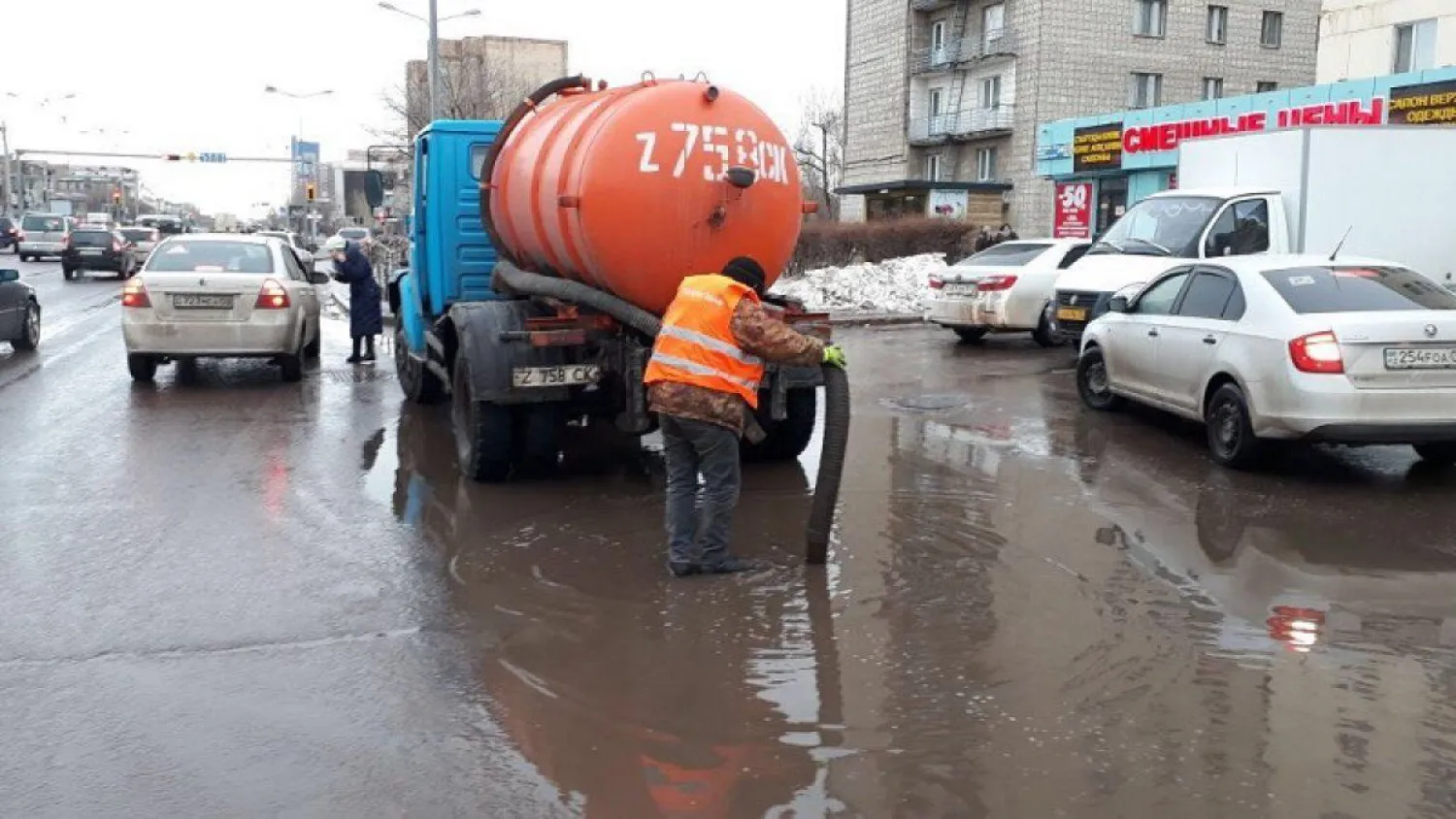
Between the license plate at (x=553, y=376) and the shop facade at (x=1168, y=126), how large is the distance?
18314 mm

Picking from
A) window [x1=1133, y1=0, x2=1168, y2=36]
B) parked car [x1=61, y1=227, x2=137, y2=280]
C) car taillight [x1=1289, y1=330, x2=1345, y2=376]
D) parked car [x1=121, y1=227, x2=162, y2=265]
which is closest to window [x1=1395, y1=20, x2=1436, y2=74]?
window [x1=1133, y1=0, x2=1168, y2=36]

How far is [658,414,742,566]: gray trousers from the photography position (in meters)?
6.12

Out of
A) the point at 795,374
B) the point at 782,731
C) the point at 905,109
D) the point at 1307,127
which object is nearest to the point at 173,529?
the point at 795,374

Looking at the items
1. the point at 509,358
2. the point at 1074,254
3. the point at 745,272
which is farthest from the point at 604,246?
the point at 1074,254

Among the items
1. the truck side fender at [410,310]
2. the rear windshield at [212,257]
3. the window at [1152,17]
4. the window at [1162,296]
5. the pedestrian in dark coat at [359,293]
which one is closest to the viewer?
the window at [1162,296]

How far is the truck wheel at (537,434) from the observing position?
832 cm

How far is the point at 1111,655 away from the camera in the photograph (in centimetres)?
503

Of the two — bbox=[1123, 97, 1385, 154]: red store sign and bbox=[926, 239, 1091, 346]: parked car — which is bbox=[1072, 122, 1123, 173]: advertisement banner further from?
bbox=[926, 239, 1091, 346]: parked car

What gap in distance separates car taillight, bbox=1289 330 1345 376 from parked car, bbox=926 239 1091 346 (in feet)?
28.6

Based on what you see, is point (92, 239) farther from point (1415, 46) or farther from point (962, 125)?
point (1415, 46)

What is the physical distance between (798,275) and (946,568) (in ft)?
76.4

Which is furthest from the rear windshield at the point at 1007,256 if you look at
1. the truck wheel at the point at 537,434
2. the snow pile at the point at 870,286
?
the truck wheel at the point at 537,434

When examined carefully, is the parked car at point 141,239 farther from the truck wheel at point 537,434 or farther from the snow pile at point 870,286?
Result: the truck wheel at point 537,434

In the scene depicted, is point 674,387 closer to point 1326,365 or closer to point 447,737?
point 447,737
